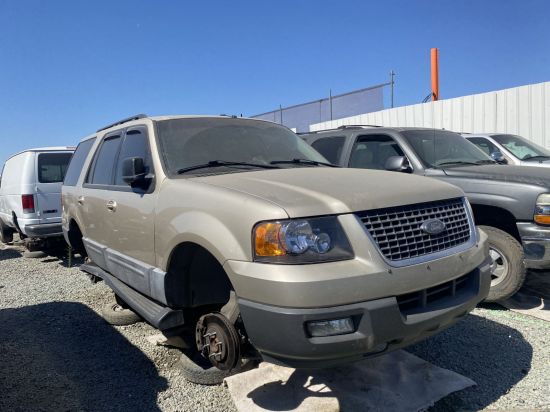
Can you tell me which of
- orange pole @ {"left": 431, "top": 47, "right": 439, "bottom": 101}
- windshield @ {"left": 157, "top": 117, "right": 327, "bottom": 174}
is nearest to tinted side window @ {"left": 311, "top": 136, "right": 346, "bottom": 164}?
windshield @ {"left": 157, "top": 117, "right": 327, "bottom": 174}

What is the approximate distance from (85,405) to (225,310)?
4.05ft

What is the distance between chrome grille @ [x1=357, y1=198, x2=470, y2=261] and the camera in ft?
8.04

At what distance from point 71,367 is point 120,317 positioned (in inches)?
35.9

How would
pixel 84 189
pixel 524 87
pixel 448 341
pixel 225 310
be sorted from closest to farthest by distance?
pixel 225 310 < pixel 448 341 < pixel 84 189 < pixel 524 87

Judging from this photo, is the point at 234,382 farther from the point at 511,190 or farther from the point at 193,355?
the point at 511,190

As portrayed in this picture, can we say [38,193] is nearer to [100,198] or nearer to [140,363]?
[100,198]

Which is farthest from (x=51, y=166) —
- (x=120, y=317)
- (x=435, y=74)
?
(x=435, y=74)

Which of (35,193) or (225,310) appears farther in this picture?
(35,193)

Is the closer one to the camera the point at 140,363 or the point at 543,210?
the point at 140,363

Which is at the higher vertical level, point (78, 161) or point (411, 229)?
point (78, 161)

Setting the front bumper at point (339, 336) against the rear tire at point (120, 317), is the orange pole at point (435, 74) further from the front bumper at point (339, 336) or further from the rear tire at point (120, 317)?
the front bumper at point (339, 336)

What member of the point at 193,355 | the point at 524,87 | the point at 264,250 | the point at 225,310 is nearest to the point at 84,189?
the point at 193,355

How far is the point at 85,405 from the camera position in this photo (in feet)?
10.1

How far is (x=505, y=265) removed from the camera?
4516 millimetres
